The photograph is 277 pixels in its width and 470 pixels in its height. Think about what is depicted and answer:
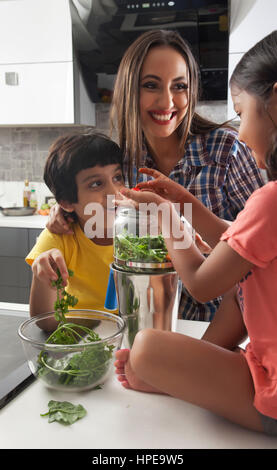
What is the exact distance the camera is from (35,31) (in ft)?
7.01

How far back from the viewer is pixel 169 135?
100cm

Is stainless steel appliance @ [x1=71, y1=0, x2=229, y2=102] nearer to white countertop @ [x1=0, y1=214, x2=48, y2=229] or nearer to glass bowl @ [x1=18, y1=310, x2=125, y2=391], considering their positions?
white countertop @ [x1=0, y1=214, x2=48, y2=229]

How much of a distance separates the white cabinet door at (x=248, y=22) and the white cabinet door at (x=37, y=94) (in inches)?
31.7

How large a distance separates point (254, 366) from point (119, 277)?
0.23 metres

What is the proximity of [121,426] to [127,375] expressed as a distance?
0.30 ft

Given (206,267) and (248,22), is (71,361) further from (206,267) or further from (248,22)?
(248,22)

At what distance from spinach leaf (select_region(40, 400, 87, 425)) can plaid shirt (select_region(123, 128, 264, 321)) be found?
0.58 m

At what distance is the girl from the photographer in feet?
1.66

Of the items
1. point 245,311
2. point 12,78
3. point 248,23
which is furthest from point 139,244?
point 12,78

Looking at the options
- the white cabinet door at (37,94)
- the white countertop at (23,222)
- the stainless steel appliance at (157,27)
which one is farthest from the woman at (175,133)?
the white cabinet door at (37,94)

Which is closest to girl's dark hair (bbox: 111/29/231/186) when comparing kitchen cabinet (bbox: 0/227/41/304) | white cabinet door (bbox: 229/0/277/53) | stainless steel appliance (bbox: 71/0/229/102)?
stainless steel appliance (bbox: 71/0/229/102)

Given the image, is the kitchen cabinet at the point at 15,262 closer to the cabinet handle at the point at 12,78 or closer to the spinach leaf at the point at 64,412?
the cabinet handle at the point at 12,78

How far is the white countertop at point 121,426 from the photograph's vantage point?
460 millimetres
